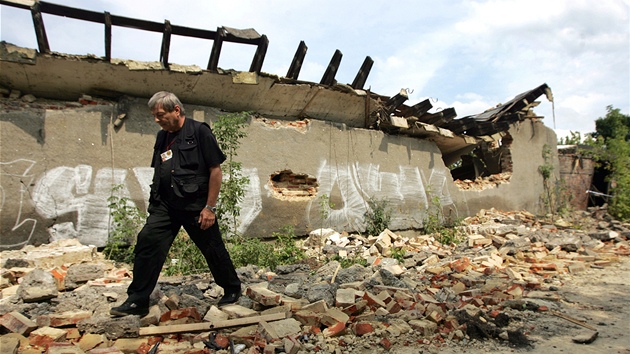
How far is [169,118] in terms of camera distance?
3.23 meters

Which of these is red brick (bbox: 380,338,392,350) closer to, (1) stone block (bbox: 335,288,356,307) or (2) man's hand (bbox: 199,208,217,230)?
(1) stone block (bbox: 335,288,356,307)

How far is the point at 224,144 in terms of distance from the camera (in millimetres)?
5609

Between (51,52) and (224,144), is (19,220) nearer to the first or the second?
(51,52)

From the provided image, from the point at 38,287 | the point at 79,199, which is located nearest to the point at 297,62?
the point at 79,199

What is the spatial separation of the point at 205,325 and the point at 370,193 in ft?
18.6

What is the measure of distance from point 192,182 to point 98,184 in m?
3.06

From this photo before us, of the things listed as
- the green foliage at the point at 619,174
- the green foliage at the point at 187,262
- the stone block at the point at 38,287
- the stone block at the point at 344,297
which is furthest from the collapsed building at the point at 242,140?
the green foliage at the point at 619,174

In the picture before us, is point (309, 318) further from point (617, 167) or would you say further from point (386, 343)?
point (617, 167)

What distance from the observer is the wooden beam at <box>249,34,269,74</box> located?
6.20 meters

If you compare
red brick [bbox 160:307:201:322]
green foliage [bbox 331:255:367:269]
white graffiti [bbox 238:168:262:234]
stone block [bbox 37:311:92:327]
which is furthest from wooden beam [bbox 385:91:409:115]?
stone block [bbox 37:311:92:327]

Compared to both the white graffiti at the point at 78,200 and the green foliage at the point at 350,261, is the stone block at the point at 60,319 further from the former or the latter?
the green foliage at the point at 350,261

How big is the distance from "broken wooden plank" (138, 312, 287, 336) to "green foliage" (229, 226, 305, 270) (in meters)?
2.20

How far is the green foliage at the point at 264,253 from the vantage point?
5418 millimetres

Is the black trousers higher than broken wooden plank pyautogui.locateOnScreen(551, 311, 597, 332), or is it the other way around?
Result: the black trousers
